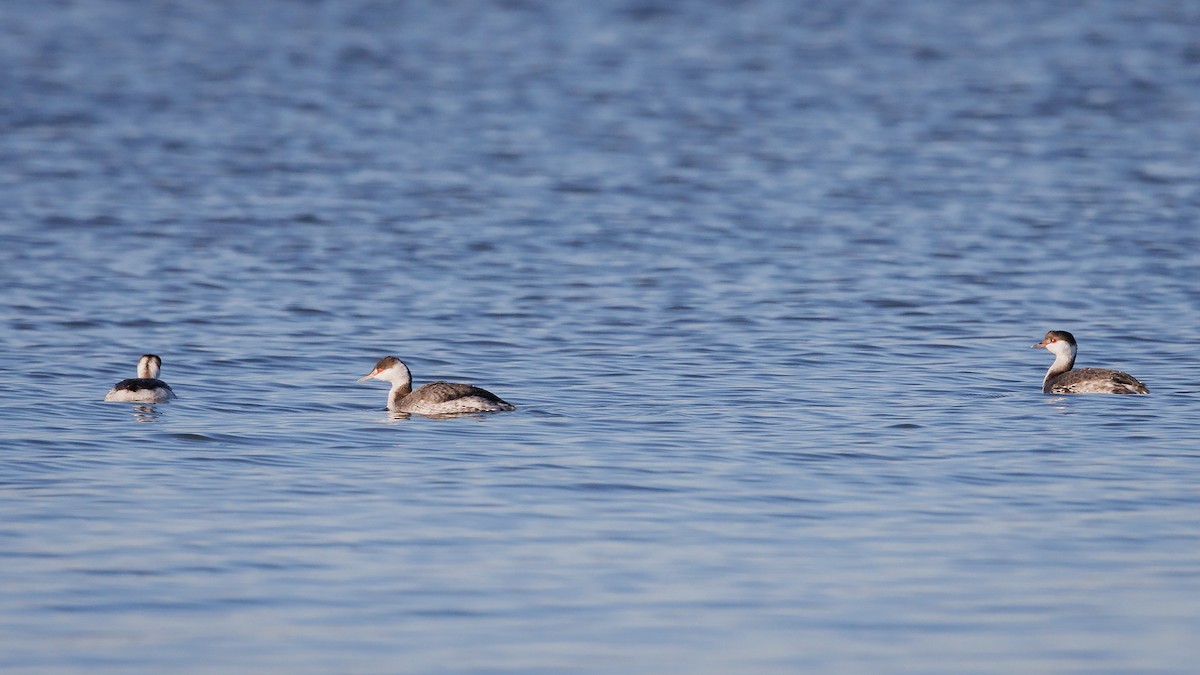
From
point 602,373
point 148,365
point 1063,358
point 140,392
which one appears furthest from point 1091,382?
point 148,365

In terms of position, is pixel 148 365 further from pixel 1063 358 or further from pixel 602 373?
pixel 1063 358

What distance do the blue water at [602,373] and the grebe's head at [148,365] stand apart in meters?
0.45

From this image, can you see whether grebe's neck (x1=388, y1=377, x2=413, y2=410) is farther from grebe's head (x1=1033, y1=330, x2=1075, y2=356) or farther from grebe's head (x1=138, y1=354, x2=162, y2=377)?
grebe's head (x1=1033, y1=330, x2=1075, y2=356)

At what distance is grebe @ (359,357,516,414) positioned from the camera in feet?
57.3

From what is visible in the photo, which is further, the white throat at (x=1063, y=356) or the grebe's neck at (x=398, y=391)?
the white throat at (x=1063, y=356)

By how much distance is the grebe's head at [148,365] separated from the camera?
1873 cm

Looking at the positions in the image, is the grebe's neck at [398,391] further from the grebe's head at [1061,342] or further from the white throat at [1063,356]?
the grebe's head at [1061,342]

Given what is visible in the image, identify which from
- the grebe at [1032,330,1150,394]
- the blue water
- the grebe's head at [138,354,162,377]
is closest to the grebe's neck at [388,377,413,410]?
the blue water

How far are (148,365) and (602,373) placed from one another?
5.01m

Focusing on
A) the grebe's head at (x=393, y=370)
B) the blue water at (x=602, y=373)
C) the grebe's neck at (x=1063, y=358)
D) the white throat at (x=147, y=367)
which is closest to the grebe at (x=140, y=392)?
the blue water at (x=602, y=373)

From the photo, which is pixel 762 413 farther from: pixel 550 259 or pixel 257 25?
pixel 257 25

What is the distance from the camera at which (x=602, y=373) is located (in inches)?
795

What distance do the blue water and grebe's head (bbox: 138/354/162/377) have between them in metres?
0.45

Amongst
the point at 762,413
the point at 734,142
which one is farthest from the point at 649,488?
the point at 734,142
